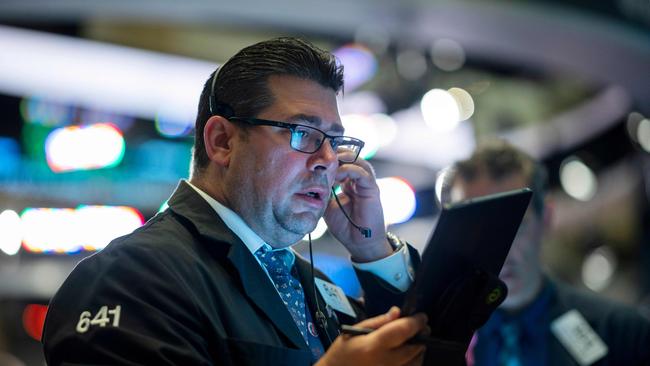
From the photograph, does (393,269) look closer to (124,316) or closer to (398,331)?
(398,331)

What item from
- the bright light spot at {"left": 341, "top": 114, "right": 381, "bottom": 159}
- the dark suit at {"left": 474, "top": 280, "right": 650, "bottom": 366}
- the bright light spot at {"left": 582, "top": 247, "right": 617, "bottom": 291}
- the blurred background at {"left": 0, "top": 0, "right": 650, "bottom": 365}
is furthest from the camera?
the bright light spot at {"left": 582, "top": 247, "right": 617, "bottom": 291}

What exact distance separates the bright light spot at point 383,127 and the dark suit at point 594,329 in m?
6.18

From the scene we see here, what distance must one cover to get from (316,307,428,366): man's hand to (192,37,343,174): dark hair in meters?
0.67

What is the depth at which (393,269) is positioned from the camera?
→ 1.99m

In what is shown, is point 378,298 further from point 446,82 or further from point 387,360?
point 446,82

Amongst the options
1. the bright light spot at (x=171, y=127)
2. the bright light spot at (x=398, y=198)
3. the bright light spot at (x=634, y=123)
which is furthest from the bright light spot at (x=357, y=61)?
the bright light spot at (x=634, y=123)

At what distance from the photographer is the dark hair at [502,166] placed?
2725 mm

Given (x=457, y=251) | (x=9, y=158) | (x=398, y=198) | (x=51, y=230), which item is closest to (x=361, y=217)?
(x=457, y=251)

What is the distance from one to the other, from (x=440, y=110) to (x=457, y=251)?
7500 mm

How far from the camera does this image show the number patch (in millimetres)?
1354

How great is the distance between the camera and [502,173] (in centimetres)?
272

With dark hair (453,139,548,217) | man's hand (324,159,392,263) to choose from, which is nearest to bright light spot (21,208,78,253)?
dark hair (453,139,548,217)

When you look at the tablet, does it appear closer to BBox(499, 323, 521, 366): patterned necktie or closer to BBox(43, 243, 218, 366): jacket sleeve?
BBox(43, 243, 218, 366): jacket sleeve

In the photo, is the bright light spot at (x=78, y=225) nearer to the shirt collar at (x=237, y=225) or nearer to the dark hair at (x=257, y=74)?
the dark hair at (x=257, y=74)
